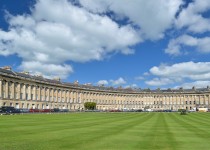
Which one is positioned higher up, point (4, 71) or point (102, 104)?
point (4, 71)

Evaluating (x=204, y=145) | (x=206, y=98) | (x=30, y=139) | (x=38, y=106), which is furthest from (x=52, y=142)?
(x=206, y=98)

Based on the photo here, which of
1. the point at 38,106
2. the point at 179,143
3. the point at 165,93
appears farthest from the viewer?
the point at 165,93

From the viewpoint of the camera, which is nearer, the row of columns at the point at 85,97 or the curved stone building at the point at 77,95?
the curved stone building at the point at 77,95

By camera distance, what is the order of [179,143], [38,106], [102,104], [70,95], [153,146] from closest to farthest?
1. [153,146]
2. [179,143]
3. [38,106]
4. [70,95]
5. [102,104]

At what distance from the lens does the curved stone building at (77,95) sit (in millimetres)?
100438

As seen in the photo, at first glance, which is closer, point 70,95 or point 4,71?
point 4,71

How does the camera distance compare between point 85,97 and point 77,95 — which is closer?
point 77,95

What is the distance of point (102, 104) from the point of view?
167m

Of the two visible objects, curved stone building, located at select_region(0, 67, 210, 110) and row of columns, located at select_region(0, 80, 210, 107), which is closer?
curved stone building, located at select_region(0, 67, 210, 110)

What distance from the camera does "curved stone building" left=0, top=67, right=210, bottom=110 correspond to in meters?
100

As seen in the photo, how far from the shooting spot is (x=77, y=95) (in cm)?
14800

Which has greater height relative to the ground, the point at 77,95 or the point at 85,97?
the point at 77,95

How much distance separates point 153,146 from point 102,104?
499 ft

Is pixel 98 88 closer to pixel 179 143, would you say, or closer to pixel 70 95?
pixel 70 95
